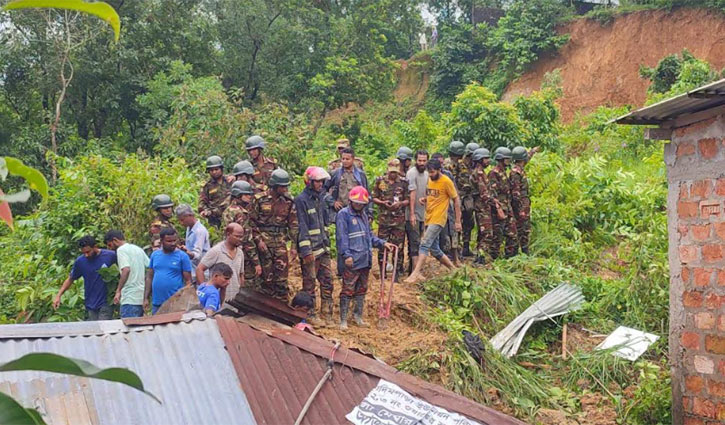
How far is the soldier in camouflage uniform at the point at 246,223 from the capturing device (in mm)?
7527

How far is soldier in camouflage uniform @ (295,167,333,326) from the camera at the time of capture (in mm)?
7770

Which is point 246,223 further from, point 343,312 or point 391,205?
point 391,205

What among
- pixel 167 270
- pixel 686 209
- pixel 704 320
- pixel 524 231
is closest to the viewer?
pixel 704 320

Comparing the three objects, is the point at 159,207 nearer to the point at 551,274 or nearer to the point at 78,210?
the point at 78,210

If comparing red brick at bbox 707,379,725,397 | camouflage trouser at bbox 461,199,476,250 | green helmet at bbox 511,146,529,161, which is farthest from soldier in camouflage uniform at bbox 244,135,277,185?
red brick at bbox 707,379,725,397

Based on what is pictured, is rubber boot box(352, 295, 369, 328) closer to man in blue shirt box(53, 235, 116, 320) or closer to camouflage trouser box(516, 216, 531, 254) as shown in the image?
man in blue shirt box(53, 235, 116, 320)

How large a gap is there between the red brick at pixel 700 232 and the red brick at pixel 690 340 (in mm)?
775

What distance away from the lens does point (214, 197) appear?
8.73 meters

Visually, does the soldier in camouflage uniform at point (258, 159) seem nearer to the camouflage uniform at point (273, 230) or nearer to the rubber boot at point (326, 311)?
the camouflage uniform at point (273, 230)

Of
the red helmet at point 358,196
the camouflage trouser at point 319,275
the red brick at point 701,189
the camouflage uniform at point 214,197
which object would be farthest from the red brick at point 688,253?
the camouflage uniform at point 214,197

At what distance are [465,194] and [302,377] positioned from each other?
5.53 metres

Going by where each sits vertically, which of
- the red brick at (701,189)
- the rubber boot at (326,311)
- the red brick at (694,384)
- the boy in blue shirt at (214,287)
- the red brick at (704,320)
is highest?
the red brick at (701,189)

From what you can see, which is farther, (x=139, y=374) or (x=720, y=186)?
(x=720, y=186)

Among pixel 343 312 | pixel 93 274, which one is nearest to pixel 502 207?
pixel 343 312
